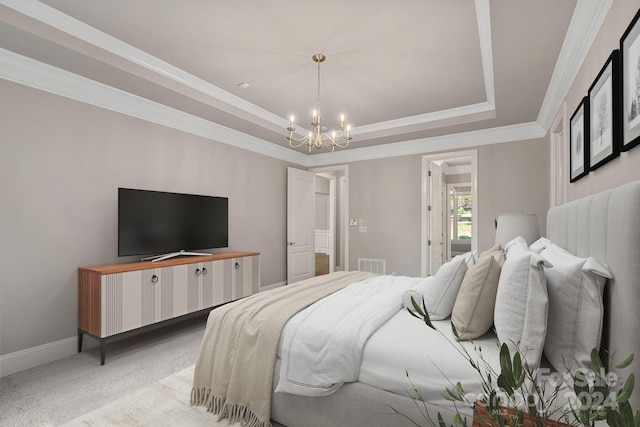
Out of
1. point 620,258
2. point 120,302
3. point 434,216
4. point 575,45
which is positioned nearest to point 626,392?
point 620,258

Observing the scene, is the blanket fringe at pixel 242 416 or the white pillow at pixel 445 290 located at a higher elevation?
the white pillow at pixel 445 290

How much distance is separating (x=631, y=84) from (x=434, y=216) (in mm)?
3780

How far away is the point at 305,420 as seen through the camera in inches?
69.1

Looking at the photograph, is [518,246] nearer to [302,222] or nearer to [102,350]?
[102,350]

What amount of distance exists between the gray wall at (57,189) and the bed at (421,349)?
1777 millimetres

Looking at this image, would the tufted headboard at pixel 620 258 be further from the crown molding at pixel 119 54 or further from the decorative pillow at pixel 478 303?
the crown molding at pixel 119 54

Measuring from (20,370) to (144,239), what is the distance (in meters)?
1.39

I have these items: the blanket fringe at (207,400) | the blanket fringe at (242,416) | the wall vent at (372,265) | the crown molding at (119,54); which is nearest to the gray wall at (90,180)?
the crown molding at (119,54)

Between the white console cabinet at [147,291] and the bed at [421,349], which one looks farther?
the white console cabinet at [147,291]

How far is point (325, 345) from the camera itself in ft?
5.59

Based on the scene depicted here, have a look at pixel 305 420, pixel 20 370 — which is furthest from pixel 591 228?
pixel 20 370

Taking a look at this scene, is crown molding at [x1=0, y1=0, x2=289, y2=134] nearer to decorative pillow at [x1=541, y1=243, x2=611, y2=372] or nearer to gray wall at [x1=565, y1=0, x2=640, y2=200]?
gray wall at [x1=565, y1=0, x2=640, y2=200]

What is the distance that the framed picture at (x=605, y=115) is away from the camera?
1.62 meters

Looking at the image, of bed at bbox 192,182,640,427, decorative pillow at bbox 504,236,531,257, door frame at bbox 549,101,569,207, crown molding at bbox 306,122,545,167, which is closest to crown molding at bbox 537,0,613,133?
door frame at bbox 549,101,569,207
